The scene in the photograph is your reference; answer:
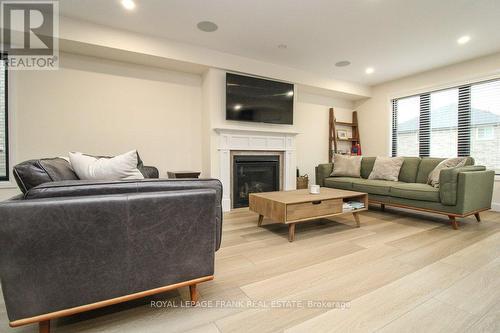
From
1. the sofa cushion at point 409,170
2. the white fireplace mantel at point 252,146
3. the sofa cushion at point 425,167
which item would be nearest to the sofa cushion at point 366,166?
the sofa cushion at point 409,170

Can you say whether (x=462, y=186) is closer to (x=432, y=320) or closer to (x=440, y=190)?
(x=440, y=190)

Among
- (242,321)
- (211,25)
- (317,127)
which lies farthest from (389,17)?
(242,321)

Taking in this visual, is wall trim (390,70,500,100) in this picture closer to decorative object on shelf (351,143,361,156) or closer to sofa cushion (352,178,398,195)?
decorative object on shelf (351,143,361,156)

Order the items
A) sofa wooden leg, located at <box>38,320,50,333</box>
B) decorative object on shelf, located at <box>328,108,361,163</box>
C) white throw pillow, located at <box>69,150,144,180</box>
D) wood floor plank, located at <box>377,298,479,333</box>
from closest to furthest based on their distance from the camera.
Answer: sofa wooden leg, located at <box>38,320,50,333</box> → wood floor plank, located at <box>377,298,479,333</box> → white throw pillow, located at <box>69,150,144,180</box> → decorative object on shelf, located at <box>328,108,361,163</box>

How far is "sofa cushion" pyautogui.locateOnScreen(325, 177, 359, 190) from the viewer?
3747 millimetres

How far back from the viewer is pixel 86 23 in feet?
8.93

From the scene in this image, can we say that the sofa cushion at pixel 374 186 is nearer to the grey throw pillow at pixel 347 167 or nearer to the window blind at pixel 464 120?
the grey throw pillow at pixel 347 167

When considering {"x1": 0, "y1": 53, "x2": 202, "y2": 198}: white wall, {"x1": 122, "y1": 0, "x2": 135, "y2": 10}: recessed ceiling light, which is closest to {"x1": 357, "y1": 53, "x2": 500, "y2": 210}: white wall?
{"x1": 0, "y1": 53, "x2": 202, "y2": 198}: white wall

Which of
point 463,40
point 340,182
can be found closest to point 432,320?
point 340,182

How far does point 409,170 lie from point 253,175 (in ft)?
8.24

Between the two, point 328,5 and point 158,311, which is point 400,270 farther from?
point 328,5

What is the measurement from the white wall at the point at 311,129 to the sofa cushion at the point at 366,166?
1.02 meters

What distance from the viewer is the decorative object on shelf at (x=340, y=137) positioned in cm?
509

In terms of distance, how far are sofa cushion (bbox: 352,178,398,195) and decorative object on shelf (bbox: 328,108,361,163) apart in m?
1.56
